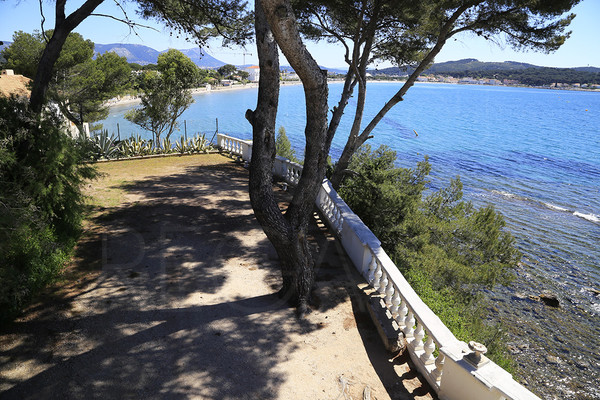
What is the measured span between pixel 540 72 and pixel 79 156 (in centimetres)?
20392

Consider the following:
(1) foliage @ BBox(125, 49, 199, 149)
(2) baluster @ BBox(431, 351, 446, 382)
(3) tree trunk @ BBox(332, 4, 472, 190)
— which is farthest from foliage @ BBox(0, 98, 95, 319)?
(1) foliage @ BBox(125, 49, 199, 149)

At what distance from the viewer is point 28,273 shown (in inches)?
213

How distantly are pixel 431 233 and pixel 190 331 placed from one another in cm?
749

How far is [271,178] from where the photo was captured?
16.9ft

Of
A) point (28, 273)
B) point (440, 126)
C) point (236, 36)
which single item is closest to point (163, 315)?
point (28, 273)

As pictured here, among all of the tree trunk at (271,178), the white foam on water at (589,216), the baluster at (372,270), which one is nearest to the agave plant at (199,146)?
the tree trunk at (271,178)

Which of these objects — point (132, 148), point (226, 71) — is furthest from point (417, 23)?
point (226, 71)

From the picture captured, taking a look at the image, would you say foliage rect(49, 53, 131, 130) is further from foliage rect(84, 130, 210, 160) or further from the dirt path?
the dirt path

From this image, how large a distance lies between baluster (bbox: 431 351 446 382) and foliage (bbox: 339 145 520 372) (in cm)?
Result: 325

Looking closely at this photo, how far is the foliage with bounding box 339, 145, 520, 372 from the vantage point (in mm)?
8672

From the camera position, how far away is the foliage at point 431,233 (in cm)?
867

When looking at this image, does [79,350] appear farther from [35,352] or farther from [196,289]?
[196,289]

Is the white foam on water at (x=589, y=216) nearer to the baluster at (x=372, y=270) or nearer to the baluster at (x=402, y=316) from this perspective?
the baluster at (x=372, y=270)

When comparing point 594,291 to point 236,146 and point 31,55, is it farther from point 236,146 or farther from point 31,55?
point 31,55
